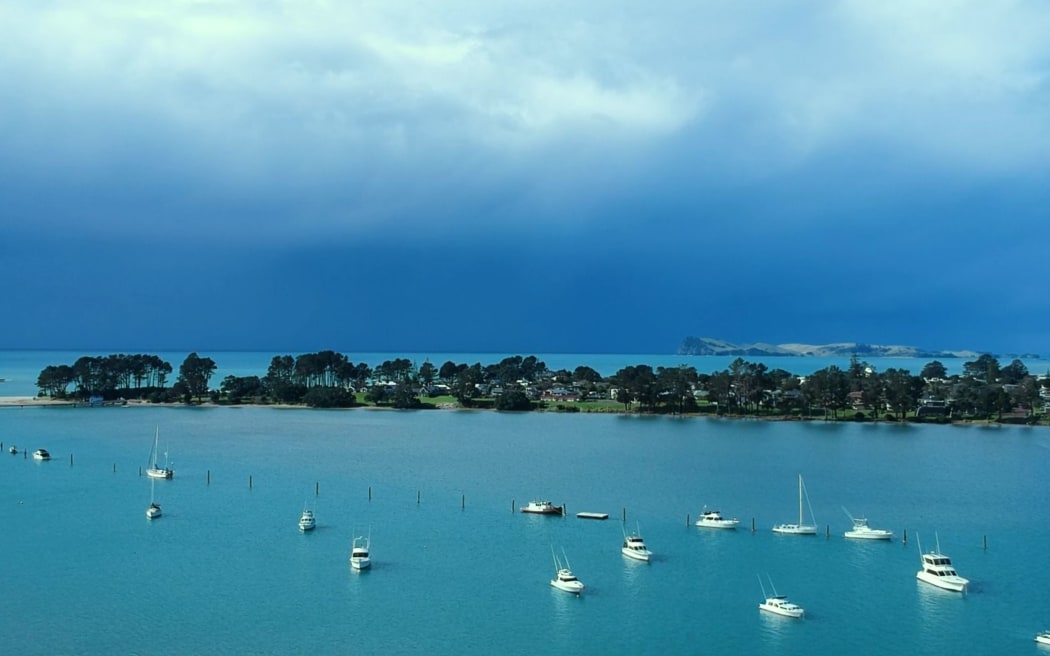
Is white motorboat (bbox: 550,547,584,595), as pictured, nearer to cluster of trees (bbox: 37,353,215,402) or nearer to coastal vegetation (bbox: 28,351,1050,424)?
coastal vegetation (bbox: 28,351,1050,424)

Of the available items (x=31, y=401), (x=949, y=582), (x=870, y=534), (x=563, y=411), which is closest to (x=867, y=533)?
(x=870, y=534)

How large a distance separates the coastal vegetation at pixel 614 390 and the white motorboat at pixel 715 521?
228 ft

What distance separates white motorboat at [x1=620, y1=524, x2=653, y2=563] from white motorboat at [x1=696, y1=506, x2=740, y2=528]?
22.9 ft

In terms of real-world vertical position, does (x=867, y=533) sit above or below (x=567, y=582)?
above

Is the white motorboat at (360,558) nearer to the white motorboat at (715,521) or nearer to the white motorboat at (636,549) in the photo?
the white motorboat at (636,549)

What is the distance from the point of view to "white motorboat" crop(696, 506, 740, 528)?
4794cm

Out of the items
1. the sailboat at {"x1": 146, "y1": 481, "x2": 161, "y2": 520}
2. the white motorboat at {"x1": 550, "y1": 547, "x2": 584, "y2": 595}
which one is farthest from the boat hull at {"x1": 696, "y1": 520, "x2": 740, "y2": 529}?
the sailboat at {"x1": 146, "y1": 481, "x2": 161, "y2": 520}

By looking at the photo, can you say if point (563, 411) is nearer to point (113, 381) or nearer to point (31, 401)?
point (113, 381)

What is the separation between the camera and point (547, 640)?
3100cm

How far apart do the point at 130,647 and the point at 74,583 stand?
9355 millimetres

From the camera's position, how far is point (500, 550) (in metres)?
43.1

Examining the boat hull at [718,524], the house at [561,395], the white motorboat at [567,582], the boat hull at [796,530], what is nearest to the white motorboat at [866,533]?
the boat hull at [796,530]

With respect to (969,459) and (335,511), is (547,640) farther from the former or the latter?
(969,459)

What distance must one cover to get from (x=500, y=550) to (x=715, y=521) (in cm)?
1318
